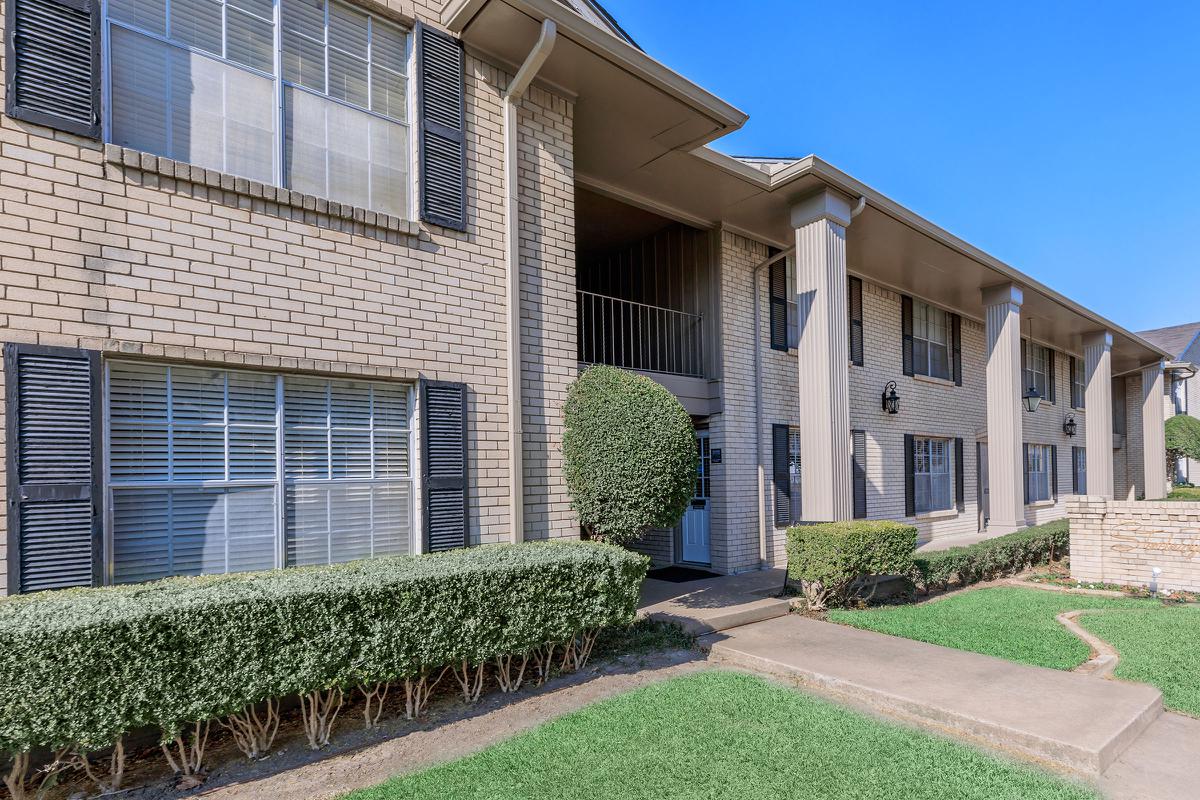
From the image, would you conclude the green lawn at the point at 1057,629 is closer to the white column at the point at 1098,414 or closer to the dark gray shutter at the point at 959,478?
the dark gray shutter at the point at 959,478

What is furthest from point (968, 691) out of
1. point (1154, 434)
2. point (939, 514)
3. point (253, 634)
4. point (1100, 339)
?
point (1154, 434)

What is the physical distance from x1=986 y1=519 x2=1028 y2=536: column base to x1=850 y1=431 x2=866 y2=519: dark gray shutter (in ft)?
9.31

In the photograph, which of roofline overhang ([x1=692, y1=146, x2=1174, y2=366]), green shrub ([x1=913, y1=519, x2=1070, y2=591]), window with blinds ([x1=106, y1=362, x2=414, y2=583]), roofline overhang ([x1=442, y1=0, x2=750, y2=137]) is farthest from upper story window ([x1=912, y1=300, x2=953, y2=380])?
window with blinds ([x1=106, y1=362, x2=414, y2=583])

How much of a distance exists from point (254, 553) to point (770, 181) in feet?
24.8

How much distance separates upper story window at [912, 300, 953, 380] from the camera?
13.8m

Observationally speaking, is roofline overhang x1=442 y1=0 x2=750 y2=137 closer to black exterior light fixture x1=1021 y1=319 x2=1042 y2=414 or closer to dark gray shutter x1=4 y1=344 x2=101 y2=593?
dark gray shutter x1=4 y1=344 x2=101 y2=593

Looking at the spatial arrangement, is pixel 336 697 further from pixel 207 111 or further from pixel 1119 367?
pixel 1119 367

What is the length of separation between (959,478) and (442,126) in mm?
13651

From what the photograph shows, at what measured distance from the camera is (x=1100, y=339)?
16.6 m

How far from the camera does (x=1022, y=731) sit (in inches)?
155

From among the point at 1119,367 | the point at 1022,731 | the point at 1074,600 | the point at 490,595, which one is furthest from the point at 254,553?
the point at 1119,367

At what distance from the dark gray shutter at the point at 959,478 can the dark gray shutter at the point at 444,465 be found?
12684mm

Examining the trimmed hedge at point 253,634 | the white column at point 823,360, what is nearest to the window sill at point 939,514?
the white column at point 823,360

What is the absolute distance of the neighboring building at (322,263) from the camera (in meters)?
3.90
